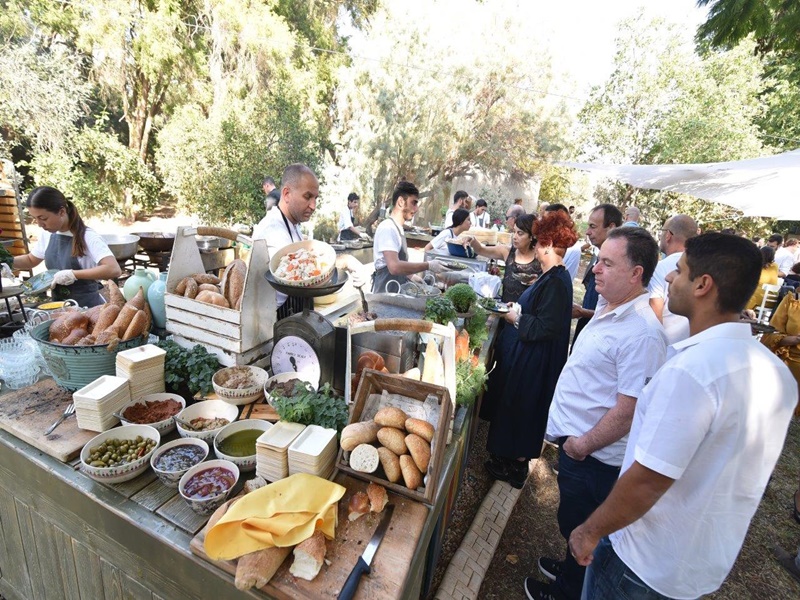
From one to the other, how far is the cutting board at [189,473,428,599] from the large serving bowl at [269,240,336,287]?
98 centimetres

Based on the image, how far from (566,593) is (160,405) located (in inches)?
107

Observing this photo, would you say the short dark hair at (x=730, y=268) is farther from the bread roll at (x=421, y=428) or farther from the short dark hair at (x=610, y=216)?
the short dark hair at (x=610, y=216)

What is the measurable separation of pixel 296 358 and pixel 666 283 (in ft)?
11.4

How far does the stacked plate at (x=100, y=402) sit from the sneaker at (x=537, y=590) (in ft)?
9.08

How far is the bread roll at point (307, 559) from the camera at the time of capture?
3.93 feet

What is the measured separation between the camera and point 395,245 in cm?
396

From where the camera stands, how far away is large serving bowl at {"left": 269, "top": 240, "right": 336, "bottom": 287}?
198 cm

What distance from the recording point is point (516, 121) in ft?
55.2

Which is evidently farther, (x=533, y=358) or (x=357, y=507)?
(x=533, y=358)

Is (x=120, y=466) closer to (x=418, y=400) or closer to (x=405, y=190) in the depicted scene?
(x=418, y=400)

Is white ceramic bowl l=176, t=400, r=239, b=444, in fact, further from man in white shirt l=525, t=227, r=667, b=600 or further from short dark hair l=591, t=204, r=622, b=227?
short dark hair l=591, t=204, r=622, b=227

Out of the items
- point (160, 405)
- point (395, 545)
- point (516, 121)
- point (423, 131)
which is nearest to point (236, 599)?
point (395, 545)

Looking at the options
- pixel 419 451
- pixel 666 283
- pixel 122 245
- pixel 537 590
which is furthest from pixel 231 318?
pixel 122 245

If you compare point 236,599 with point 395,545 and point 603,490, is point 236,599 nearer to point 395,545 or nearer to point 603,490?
point 395,545
